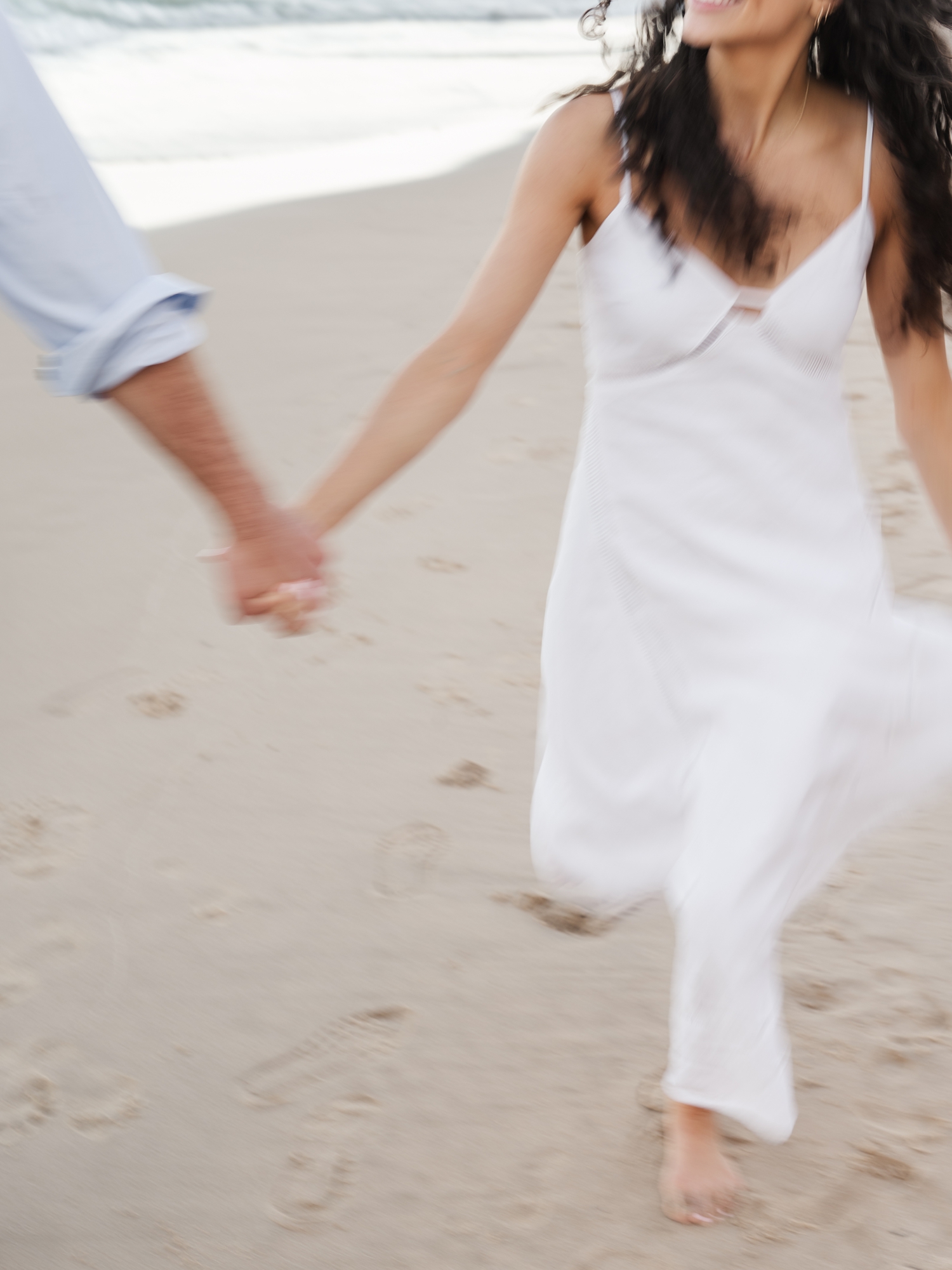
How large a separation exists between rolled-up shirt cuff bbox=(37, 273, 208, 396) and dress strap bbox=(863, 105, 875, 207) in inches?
33.9

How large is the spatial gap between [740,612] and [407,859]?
1.16 meters

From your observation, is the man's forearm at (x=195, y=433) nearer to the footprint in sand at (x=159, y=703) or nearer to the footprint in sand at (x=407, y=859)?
the footprint in sand at (x=407, y=859)

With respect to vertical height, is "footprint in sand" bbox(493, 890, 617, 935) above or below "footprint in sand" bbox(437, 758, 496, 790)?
below

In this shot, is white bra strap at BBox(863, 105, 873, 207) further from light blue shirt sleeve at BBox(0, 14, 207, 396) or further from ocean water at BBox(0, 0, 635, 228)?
ocean water at BBox(0, 0, 635, 228)

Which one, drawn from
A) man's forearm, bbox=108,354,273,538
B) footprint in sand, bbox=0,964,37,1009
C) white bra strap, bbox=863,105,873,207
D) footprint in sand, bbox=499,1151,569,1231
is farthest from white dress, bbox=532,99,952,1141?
footprint in sand, bbox=0,964,37,1009

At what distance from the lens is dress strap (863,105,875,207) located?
1789 mm

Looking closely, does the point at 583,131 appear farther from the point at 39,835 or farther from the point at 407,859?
the point at 39,835

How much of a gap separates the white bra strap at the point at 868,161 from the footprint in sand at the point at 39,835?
6.39ft

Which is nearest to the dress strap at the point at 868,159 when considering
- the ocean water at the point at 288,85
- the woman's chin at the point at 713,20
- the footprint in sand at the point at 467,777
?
the woman's chin at the point at 713,20

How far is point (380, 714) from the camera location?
326cm

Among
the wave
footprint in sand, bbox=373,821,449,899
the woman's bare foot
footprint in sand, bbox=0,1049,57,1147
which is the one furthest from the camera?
the wave

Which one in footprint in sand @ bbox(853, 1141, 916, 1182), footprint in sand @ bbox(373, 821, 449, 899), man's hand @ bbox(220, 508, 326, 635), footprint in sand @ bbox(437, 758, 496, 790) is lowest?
footprint in sand @ bbox(853, 1141, 916, 1182)

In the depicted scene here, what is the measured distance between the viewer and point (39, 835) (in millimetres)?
2855

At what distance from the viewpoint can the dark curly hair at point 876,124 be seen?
1759mm
